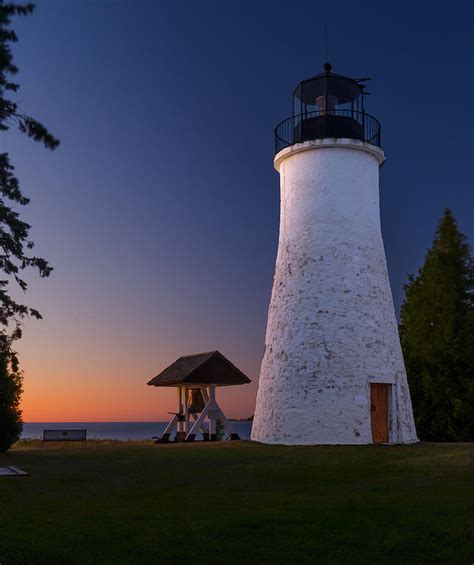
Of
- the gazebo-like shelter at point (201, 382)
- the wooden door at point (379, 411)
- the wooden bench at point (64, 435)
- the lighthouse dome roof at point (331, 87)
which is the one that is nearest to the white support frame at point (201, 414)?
the gazebo-like shelter at point (201, 382)

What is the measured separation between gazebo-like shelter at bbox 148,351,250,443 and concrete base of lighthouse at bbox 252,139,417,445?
203 cm

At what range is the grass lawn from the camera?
Answer: 24.3 feet

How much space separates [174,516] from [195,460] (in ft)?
26.9

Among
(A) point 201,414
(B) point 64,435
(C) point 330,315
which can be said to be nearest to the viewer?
(C) point 330,315

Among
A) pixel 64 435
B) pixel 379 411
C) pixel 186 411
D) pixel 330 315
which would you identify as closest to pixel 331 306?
pixel 330 315

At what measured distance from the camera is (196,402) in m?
28.9

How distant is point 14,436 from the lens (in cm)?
2184

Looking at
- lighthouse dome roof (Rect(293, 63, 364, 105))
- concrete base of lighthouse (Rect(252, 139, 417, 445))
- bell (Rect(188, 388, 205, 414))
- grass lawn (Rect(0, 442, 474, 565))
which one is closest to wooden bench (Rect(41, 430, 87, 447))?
bell (Rect(188, 388, 205, 414))

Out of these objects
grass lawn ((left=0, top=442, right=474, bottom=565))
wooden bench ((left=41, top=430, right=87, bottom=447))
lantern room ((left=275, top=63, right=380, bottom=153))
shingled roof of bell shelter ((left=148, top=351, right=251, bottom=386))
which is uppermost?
lantern room ((left=275, top=63, right=380, bottom=153))

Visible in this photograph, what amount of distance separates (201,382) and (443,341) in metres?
11.7

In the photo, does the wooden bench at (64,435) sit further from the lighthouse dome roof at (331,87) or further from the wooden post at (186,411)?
the lighthouse dome roof at (331,87)

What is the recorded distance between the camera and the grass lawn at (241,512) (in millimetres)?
7418

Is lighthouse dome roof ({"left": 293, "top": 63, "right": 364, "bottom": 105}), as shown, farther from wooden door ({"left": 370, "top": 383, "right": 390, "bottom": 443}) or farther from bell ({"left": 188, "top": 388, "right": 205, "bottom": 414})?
bell ({"left": 188, "top": 388, "right": 205, "bottom": 414})

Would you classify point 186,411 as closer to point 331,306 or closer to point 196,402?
point 196,402
